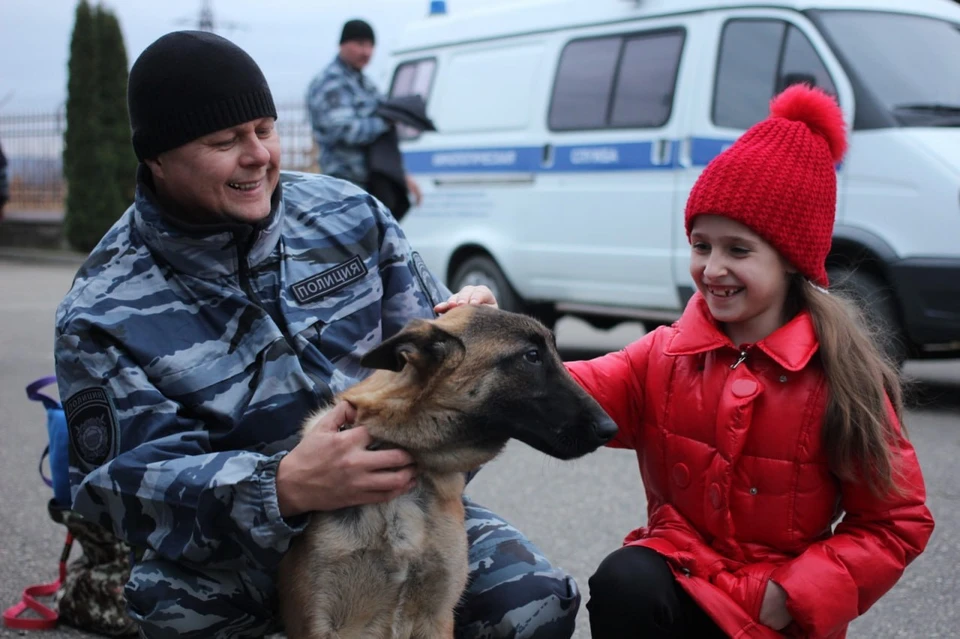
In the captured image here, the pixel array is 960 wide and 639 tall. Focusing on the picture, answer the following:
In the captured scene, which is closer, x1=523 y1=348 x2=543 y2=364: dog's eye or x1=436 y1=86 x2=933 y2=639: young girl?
x1=436 y1=86 x2=933 y2=639: young girl

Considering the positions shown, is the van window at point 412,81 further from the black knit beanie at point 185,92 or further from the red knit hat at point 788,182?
the red knit hat at point 788,182

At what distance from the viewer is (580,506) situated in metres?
5.31

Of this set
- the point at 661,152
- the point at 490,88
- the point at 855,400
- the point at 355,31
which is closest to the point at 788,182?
the point at 855,400

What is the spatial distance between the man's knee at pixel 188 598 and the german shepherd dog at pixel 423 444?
135 mm

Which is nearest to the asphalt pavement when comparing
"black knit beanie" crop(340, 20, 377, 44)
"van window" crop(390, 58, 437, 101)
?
"black knit beanie" crop(340, 20, 377, 44)

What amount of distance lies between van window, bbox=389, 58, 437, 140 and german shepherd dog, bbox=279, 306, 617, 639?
7.18 meters

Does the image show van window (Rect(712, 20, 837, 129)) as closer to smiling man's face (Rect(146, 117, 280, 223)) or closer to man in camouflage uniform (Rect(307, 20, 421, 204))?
man in camouflage uniform (Rect(307, 20, 421, 204))

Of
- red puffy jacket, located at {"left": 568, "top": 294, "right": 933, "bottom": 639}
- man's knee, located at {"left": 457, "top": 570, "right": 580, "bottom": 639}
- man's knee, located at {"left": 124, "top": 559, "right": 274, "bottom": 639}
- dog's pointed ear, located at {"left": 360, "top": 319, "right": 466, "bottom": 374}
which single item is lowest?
man's knee, located at {"left": 457, "top": 570, "right": 580, "bottom": 639}

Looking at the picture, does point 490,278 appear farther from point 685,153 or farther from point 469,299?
point 469,299

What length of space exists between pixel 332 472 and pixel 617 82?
20.7ft

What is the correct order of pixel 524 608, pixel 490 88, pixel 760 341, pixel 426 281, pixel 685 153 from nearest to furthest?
pixel 760 341 → pixel 524 608 → pixel 426 281 → pixel 685 153 → pixel 490 88

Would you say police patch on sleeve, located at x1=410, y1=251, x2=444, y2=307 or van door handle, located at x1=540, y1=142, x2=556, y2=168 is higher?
police patch on sleeve, located at x1=410, y1=251, x2=444, y2=307

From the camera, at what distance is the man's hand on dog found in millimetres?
2510

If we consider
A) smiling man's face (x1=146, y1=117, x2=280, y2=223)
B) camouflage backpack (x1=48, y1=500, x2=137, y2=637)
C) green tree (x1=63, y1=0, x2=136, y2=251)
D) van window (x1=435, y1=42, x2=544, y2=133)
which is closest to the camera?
smiling man's face (x1=146, y1=117, x2=280, y2=223)
